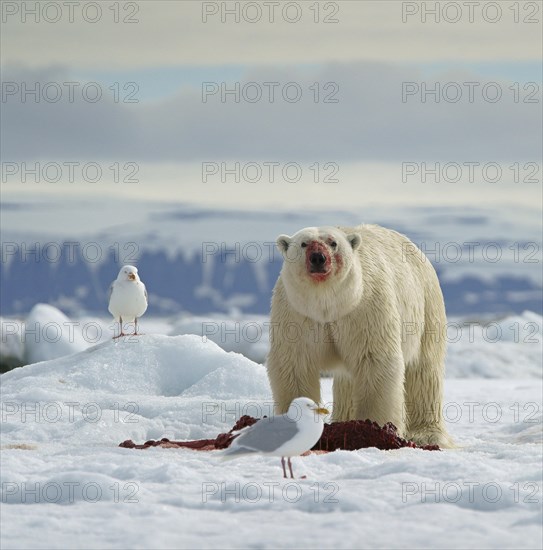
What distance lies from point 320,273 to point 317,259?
0.42 ft

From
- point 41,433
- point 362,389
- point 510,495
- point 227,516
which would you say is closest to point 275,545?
point 227,516

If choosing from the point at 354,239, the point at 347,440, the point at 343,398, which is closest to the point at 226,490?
the point at 347,440

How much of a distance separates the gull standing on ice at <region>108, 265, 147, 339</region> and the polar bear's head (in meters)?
4.15

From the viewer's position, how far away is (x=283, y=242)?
880 centimetres

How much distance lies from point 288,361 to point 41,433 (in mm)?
2383

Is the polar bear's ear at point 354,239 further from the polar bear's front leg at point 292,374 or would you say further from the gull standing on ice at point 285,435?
the gull standing on ice at point 285,435

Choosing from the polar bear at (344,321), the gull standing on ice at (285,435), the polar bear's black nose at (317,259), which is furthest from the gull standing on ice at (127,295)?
the gull standing on ice at (285,435)

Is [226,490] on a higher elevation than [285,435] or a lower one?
lower

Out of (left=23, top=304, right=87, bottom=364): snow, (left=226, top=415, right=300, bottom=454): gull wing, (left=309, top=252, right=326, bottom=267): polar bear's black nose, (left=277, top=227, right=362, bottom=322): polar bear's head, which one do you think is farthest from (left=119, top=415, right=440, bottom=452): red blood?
(left=23, top=304, right=87, bottom=364): snow

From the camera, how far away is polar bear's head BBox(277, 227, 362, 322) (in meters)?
8.52

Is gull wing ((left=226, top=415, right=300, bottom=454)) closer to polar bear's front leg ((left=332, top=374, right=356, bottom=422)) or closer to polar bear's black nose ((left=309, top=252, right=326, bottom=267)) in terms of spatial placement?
polar bear's black nose ((left=309, top=252, right=326, bottom=267))

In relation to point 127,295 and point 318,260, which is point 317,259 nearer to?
point 318,260

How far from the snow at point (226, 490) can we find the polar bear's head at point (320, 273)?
1.36 metres

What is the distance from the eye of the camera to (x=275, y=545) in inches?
213
